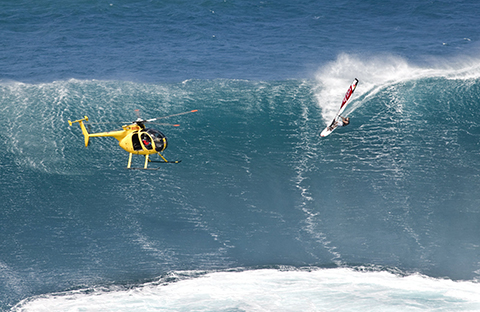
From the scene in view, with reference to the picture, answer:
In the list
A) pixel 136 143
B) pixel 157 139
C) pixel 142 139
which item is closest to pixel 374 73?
pixel 157 139

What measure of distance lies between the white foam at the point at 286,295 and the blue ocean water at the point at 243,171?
0.13m

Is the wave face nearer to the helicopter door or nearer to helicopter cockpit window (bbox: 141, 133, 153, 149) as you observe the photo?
the helicopter door

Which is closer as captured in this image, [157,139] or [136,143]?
[157,139]

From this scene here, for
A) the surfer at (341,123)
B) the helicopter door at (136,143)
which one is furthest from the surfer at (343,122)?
the helicopter door at (136,143)

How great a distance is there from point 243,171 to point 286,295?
15.6m

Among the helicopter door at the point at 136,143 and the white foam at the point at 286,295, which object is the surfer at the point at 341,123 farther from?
the helicopter door at the point at 136,143

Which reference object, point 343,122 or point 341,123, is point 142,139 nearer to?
point 341,123

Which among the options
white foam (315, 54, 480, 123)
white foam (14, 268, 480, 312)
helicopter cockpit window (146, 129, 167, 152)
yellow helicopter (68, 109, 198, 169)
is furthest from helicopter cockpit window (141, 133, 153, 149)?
white foam (315, 54, 480, 123)

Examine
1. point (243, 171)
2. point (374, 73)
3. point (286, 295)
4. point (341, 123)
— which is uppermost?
point (374, 73)

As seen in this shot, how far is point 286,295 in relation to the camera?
39.2 meters

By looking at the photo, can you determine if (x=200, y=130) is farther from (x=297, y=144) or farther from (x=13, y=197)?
(x=13, y=197)

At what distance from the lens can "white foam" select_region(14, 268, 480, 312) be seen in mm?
38188

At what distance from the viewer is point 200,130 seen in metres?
59.1

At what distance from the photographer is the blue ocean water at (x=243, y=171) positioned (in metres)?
40.6
